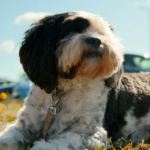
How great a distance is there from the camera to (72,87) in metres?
3.23

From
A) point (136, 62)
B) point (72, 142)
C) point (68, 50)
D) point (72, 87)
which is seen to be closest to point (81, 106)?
point (72, 87)

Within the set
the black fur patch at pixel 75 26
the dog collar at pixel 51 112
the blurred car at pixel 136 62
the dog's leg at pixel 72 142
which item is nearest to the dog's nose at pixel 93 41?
the black fur patch at pixel 75 26

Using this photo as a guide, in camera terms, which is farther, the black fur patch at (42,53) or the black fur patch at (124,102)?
the black fur patch at (124,102)

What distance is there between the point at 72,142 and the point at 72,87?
76 centimetres

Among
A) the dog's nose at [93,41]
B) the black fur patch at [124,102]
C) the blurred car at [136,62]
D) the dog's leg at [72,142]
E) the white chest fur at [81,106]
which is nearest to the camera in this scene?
the dog's leg at [72,142]

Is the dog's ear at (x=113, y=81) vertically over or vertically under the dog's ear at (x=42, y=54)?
under

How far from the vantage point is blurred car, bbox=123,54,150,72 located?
34.4 ft

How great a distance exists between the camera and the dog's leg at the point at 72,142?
2561mm

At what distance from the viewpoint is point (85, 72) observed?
117 inches

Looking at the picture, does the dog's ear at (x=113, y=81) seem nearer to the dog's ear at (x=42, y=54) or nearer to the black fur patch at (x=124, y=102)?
the black fur patch at (x=124, y=102)

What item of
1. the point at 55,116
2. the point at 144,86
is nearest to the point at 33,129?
the point at 55,116

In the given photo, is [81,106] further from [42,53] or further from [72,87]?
[42,53]

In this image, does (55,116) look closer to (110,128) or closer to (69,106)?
(69,106)

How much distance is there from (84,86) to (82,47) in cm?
60
